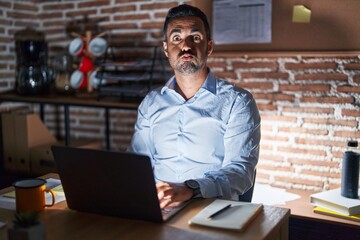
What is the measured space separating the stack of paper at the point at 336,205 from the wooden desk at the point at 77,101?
111cm

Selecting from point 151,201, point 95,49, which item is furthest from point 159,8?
point 151,201

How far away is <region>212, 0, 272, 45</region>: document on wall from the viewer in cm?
239

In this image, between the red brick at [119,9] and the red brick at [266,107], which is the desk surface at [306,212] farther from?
the red brick at [119,9]

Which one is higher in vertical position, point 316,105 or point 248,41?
point 248,41

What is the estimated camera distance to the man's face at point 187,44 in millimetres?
1933

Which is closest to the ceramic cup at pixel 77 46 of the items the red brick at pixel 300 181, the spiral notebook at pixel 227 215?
the red brick at pixel 300 181

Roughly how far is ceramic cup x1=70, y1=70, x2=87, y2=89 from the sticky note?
4.56 feet

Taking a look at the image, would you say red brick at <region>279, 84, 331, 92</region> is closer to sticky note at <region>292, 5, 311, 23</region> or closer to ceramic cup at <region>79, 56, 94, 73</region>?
sticky note at <region>292, 5, 311, 23</region>

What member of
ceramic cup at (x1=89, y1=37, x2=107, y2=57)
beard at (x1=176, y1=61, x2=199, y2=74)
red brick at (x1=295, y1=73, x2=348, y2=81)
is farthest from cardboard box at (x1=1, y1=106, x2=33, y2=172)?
red brick at (x1=295, y1=73, x2=348, y2=81)

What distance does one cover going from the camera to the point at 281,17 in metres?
2.35

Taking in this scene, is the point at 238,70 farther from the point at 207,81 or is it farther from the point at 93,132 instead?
the point at 93,132

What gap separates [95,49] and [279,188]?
144 cm

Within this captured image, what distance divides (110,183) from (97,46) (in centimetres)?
184

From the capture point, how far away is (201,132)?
1883 mm
